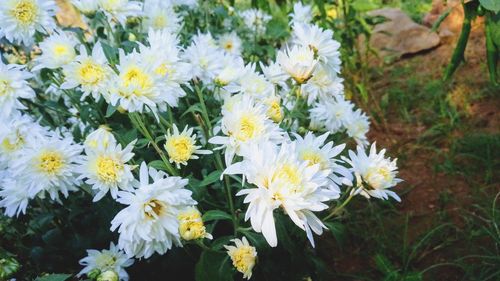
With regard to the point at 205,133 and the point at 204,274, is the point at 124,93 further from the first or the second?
the point at 204,274

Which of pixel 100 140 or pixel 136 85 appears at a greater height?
pixel 136 85

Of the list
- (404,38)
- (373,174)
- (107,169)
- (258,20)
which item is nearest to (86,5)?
(107,169)

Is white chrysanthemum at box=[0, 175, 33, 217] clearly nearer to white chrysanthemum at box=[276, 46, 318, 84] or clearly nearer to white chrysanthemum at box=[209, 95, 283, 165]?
white chrysanthemum at box=[209, 95, 283, 165]

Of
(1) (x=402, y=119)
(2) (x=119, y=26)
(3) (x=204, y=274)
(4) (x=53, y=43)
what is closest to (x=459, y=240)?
(1) (x=402, y=119)

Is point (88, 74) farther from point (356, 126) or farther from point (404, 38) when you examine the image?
point (404, 38)

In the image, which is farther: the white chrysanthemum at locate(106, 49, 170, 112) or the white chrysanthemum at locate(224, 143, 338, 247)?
the white chrysanthemum at locate(106, 49, 170, 112)

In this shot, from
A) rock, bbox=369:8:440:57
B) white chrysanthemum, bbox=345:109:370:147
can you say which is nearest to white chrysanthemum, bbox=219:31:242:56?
white chrysanthemum, bbox=345:109:370:147

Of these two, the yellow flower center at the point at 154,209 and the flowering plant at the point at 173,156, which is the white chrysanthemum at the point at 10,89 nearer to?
the flowering plant at the point at 173,156
